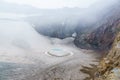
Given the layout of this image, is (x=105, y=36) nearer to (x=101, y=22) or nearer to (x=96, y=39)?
(x=96, y=39)

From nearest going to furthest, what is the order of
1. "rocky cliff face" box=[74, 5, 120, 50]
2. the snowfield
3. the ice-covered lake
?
the snowfield, the ice-covered lake, "rocky cliff face" box=[74, 5, 120, 50]

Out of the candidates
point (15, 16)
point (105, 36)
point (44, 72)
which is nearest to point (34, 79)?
point (44, 72)

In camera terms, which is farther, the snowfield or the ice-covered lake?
the ice-covered lake

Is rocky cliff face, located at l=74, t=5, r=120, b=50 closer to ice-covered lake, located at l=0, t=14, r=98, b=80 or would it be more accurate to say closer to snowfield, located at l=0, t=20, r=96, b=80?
snowfield, located at l=0, t=20, r=96, b=80

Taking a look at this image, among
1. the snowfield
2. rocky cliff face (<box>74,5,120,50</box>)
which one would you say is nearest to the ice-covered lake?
the snowfield

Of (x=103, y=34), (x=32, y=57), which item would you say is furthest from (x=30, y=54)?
(x=103, y=34)

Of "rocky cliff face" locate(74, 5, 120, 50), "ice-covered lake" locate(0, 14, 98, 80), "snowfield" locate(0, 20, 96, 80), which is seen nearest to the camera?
"snowfield" locate(0, 20, 96, 80)
